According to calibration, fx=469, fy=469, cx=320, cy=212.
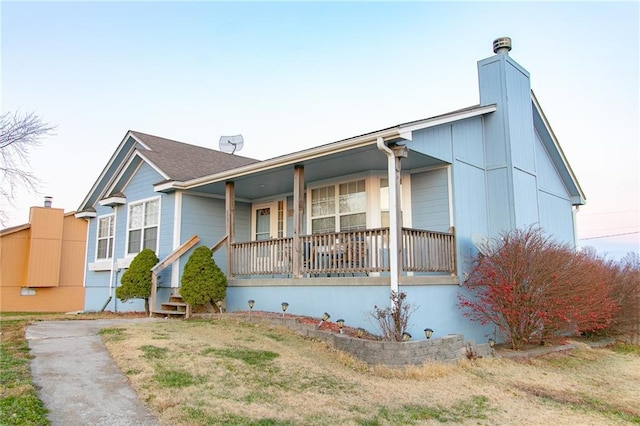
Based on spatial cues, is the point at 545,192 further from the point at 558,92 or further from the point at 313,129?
the point at 313,129

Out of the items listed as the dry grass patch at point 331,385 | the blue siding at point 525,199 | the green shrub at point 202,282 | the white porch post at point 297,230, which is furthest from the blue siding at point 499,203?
the green shrub at point 202,282

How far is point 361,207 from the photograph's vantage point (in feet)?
37.9

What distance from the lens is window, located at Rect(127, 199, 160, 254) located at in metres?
13.9

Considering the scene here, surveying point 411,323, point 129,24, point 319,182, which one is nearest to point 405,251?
point 411,323

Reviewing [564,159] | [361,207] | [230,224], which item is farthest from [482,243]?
[230,224]

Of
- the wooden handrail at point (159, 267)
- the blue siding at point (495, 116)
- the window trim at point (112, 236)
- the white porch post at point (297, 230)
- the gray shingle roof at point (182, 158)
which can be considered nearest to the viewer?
the white porch post at point (297, 230)

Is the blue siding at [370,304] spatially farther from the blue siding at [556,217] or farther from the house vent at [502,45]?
the house vent at [502,45]

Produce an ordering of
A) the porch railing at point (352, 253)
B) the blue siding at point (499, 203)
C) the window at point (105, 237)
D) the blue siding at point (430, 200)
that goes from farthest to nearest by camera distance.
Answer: the window at point (105, 237)
the blue siding at point (499, 203)
the blue siding at point (430, 200)
the porch railing at point (352, 253)

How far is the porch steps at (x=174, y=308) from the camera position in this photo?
11.6m

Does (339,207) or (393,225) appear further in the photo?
(339,207)

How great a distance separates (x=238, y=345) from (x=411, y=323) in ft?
10.2

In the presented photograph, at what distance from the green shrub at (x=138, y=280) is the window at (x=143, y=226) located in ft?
2.90

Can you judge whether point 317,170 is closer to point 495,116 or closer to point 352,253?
point 352,253

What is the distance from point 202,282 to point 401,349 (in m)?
5.64
